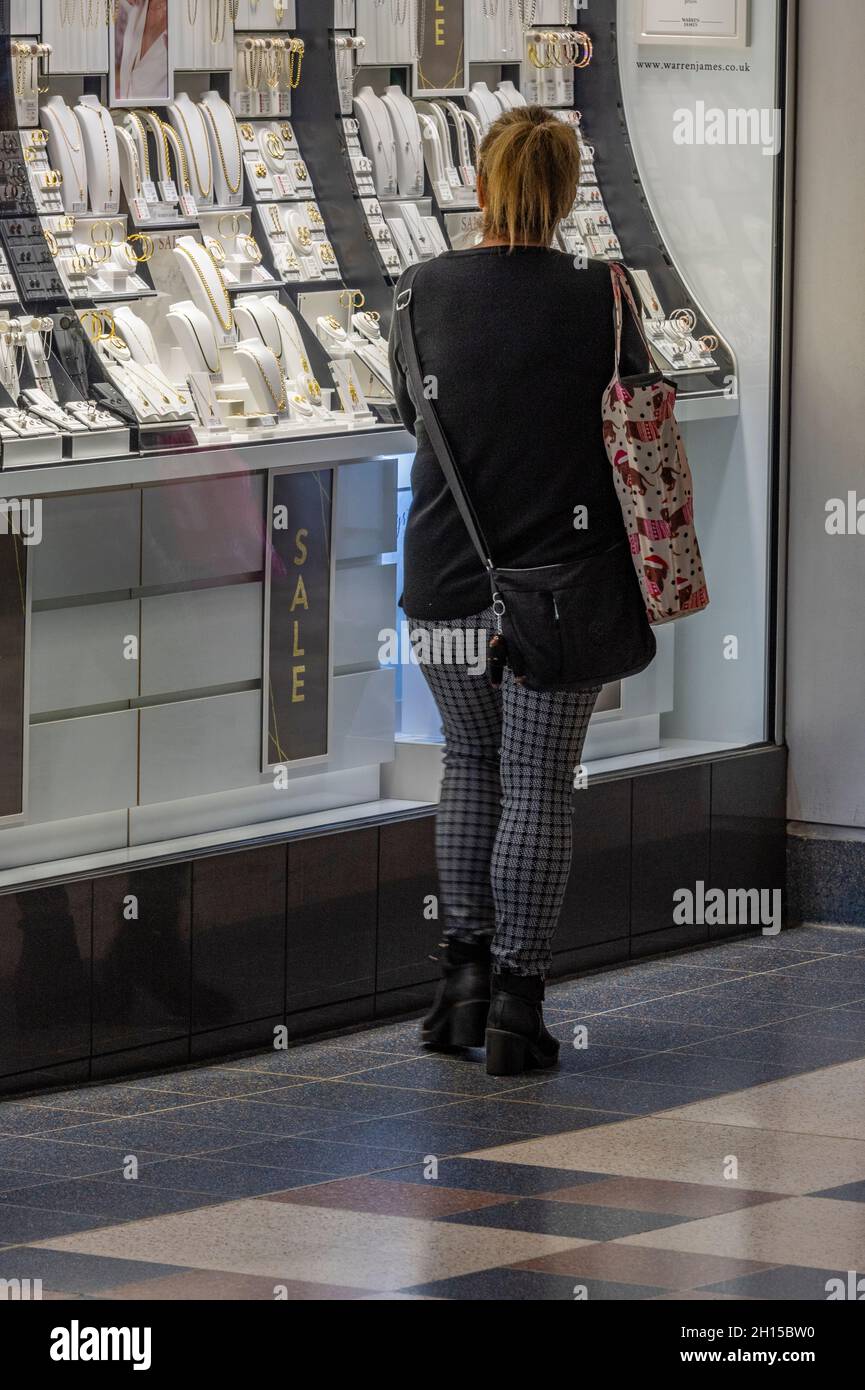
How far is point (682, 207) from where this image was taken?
631cm

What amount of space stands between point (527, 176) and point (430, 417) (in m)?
0.47

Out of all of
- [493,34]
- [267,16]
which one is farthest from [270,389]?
[493,34]

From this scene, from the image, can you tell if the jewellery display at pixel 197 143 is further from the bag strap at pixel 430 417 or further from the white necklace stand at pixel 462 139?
the bag strap at pixel 430 417

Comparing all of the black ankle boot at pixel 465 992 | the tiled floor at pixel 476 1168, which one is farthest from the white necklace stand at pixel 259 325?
the tiled floor at pixel 476 1168

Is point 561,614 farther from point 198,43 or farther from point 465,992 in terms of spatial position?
point 198,43

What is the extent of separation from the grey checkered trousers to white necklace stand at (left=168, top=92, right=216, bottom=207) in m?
1.32

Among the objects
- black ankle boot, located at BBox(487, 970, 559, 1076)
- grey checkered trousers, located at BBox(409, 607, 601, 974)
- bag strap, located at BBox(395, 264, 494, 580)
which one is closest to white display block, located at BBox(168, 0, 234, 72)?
bag strap, located at BBox(395, 264, 494, 580)

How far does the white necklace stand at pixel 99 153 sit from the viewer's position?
527cm

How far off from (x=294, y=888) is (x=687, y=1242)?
159 centimetres

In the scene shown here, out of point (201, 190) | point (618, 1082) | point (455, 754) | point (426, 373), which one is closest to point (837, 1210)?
point (618, 1082)

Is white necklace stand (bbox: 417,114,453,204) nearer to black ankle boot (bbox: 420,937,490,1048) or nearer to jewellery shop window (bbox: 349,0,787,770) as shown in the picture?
jewellery shop window (bbox: 349,0,787,770)

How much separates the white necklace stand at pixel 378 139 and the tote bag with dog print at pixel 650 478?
1.40m
